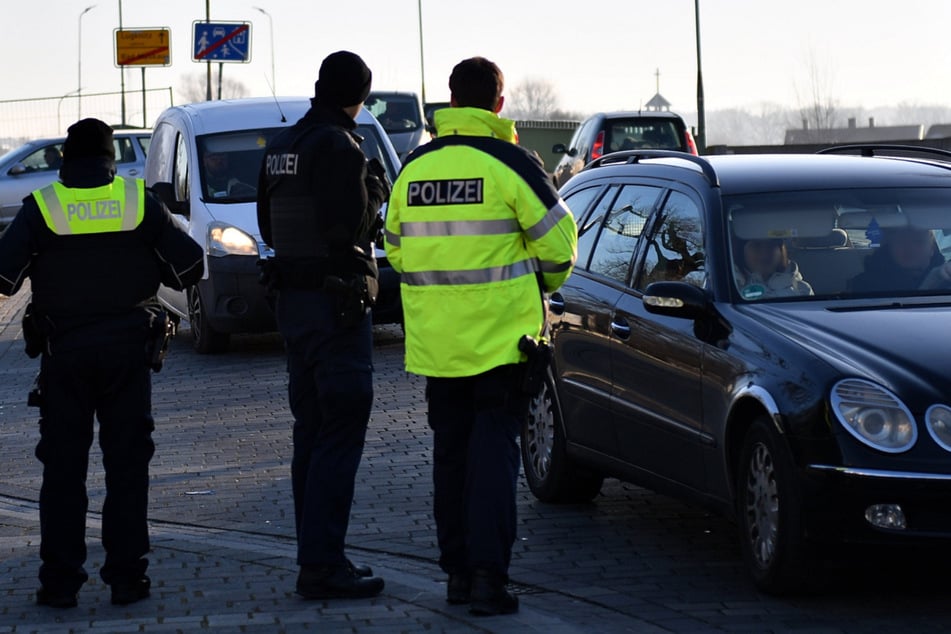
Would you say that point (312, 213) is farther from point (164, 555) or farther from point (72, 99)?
point (72, 99)

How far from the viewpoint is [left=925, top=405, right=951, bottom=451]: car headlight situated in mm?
5719

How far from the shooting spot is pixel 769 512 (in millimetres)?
6125

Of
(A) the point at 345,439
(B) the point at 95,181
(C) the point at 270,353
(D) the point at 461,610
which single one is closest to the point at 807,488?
(D) the point at 461,610

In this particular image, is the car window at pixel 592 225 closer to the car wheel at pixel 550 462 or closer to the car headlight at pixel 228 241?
the car wheel at pixel 550 462

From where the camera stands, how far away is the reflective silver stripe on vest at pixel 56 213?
6137 millimetres

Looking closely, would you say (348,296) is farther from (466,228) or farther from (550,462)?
(550,462)

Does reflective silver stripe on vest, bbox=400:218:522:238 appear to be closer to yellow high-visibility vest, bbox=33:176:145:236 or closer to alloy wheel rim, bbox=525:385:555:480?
yellow high-visibility vest, bbox=33:176:145:236

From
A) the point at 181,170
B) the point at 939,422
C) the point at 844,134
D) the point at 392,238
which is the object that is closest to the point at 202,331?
the point at 181,170

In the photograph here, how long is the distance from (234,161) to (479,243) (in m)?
8.94

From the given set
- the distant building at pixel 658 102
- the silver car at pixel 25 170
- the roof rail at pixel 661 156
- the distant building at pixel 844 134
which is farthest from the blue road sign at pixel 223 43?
the distant building at pixel 844 134

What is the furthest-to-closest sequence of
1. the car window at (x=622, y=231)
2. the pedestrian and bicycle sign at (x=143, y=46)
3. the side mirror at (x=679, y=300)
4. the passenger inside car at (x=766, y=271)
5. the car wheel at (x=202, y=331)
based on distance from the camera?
the pedestrian and bicycle sign at (x=143, y=46)
the car wheel at (x=202, y=331)
the car window at (x=622, y=231)
the passenger inside car at (x=766, y=271)
the side mirror at (x=679, y=300)

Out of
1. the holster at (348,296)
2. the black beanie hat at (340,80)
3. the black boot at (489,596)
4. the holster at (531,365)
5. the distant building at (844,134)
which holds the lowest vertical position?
the black boot at (489,596)

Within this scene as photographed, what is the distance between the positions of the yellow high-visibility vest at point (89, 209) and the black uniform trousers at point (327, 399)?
0.59 metres

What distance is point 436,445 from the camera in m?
6.18
